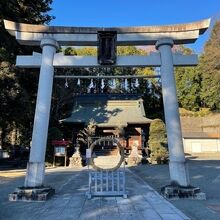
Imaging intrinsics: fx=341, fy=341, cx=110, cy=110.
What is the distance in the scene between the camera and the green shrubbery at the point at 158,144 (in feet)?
86.1

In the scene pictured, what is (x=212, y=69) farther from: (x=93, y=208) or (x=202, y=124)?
(x=93, y=208)

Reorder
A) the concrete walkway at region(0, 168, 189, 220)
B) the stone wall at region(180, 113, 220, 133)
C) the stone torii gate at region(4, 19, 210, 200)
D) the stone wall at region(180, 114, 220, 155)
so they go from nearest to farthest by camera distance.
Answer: the concrete walkway at region(0, 168, 189, 220) → the stone torii gate at region(4, 19, 210, 200) → the stone wall at region(180, 114, 220, 155) → the stone wall at region(180, 113, 220, 133)

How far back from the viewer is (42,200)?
9.02 m

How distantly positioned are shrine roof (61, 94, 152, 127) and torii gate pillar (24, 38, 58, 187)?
21.1 metres

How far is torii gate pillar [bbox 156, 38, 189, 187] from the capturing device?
967cm

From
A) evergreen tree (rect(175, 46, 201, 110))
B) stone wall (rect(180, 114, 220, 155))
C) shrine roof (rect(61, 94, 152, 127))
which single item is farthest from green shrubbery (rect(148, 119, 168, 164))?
evergreen tree (rect(175, 46, 201, 110))

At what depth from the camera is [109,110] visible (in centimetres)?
3550

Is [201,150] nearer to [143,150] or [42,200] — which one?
[143,150]

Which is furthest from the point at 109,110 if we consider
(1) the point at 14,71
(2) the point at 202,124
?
(2) the point at 202,124

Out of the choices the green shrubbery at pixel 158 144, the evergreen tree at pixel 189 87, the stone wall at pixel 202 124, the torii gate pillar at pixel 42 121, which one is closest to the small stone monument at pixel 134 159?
the green shrubbery at pixel 158 144

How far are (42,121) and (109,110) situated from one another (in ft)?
83.8

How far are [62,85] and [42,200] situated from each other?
95.1 feet

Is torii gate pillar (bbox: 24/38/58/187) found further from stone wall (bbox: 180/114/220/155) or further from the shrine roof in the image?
stone wall (bbox: 180/114/220/155)

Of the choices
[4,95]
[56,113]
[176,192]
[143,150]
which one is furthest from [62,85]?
[176,192]
